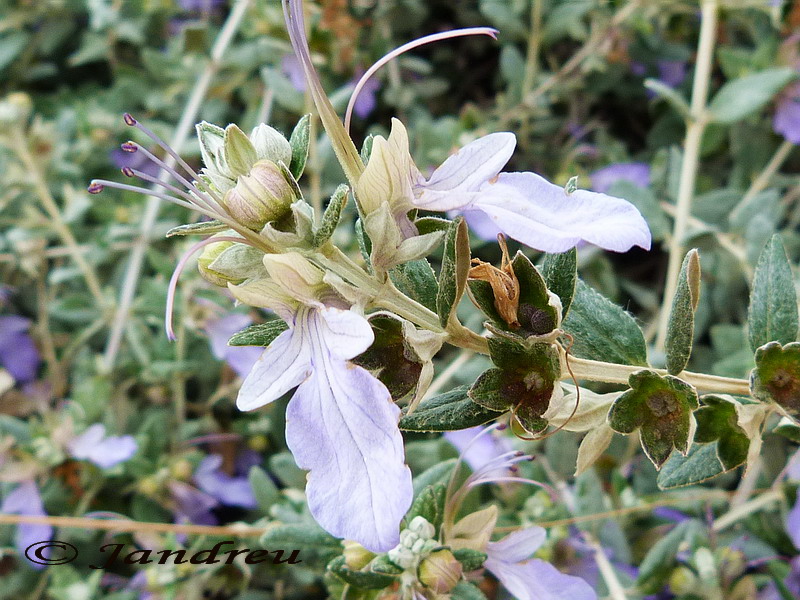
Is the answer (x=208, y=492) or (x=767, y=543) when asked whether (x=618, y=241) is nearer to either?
(x=767, y=543)

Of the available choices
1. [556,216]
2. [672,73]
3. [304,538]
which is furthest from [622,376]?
[672,73]

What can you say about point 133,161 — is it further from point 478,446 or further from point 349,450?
point 349,450

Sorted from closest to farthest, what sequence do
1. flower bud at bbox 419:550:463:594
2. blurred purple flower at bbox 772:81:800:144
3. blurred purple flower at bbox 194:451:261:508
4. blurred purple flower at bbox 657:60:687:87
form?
1. flower bud at bbox 419:550:463:594
2. blurred purple flower at bbox 194:451:261:508
3. blurred purple flower at bbox 772:81:800:144
4. blurred purple flower at bbox 657:60:687:87

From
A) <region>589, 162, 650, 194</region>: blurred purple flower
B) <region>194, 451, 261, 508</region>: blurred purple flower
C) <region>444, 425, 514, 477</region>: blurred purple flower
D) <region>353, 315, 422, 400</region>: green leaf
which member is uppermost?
<region>353, 315, 422, 400</region>: green leaf

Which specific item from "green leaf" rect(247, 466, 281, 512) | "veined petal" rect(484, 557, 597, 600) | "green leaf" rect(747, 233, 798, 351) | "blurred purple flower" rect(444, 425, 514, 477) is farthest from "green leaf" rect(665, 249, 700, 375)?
"green leaf" rect(247, 466, 281, 512)

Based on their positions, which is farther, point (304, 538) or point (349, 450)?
point (304, 538)

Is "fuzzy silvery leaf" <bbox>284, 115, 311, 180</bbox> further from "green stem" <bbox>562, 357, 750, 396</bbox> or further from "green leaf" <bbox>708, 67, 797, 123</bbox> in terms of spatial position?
"green leaf" <bbox>708, 67, 797, 123</bbox>

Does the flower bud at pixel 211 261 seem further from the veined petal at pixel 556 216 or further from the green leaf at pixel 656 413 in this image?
the green leaf at pixel 656 413

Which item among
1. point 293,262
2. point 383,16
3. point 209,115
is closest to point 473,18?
point 383,16
